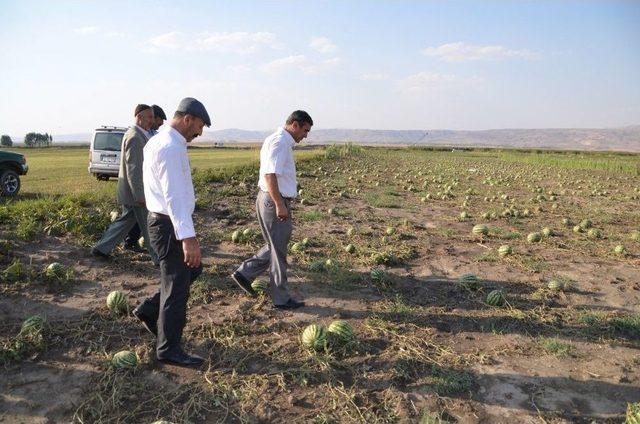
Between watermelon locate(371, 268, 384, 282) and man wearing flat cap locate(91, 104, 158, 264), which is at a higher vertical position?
man wearing flat cap locate(91, 104, 158, 264)

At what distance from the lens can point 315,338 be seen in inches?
208

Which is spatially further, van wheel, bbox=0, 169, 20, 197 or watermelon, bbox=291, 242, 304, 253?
van wheel, bbox=0, 169, 20, 197

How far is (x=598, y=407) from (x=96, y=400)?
4.97 m

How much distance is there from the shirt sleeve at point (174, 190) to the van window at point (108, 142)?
19084mm

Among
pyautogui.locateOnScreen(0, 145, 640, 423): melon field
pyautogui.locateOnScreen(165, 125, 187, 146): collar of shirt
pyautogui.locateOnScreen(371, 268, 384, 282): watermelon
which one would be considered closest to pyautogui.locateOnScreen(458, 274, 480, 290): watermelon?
pyautogui.locateOnScreen(0, 145, 640, 423): melon field

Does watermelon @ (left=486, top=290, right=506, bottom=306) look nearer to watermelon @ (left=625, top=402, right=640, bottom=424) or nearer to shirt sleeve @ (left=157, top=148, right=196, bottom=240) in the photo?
watermelon @ (left=625, top=402, right=640, bottom=424)

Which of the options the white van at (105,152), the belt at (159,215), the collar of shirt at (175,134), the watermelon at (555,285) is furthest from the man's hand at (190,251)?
the white van at (105,152)

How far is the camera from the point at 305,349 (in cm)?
536

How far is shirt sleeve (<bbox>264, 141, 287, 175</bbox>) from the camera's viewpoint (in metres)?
6.00

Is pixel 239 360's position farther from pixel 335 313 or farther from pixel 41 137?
pixel 41 137

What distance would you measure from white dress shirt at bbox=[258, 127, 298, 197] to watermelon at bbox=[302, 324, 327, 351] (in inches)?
75.9

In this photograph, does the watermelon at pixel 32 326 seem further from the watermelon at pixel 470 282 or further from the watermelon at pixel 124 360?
the watermelon at pixel 470 282

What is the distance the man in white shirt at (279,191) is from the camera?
6.02 meters

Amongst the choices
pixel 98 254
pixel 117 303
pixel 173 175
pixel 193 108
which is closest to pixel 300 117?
pixel 193 108
